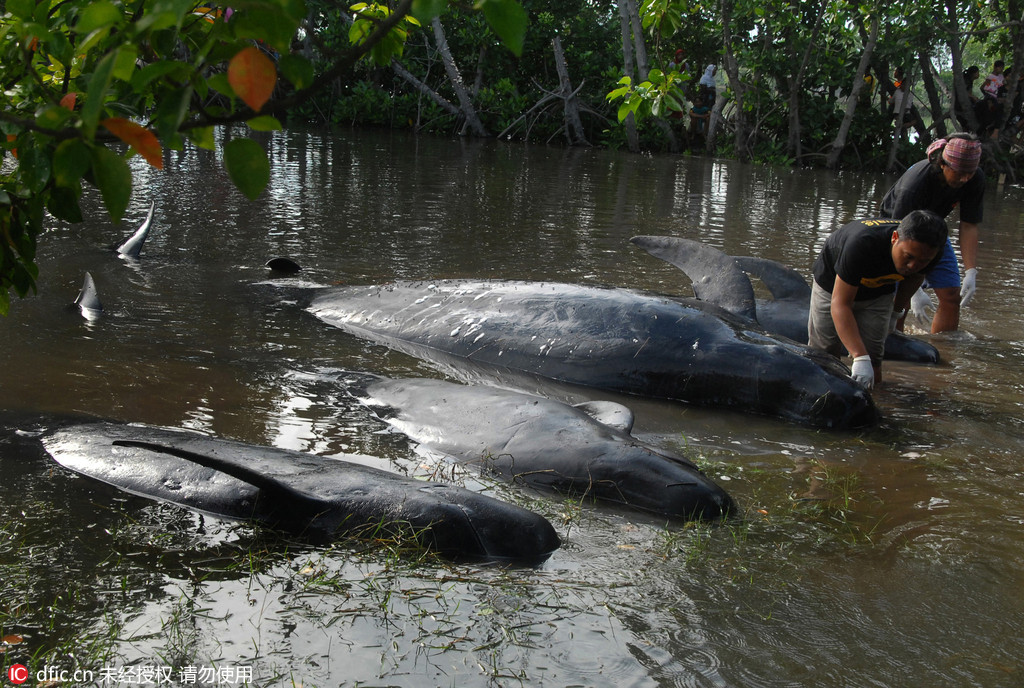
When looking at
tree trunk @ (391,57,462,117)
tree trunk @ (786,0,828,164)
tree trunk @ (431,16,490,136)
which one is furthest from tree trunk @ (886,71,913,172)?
tree trunk @ (391,57,462,117)

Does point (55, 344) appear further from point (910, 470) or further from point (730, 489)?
point (910, 470)

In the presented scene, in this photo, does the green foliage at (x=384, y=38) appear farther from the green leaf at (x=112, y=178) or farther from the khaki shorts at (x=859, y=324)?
the khaki shorts at (x=859, y=324)

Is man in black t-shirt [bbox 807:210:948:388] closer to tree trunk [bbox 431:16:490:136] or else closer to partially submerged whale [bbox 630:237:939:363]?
partially submerged whale [bbox 630:237:939:363]

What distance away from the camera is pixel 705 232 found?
37.6 ft

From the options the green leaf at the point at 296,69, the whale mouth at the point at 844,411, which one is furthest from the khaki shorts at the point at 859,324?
the green leaf at the point at 296,69

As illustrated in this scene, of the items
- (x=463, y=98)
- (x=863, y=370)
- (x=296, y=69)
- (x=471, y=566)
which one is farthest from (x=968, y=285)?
(x=463, y=98)

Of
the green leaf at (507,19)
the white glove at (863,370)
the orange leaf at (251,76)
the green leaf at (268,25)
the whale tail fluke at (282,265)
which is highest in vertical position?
the green leaf at (507,19)

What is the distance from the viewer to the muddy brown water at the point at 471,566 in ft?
9.07

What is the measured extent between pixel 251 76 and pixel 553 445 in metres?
2.93

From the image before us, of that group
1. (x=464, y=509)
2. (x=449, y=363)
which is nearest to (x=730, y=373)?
(x=449, y=363)

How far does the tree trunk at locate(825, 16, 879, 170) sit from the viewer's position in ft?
66.0

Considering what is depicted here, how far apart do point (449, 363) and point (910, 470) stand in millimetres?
2992

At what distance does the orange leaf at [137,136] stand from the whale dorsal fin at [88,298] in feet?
17.7

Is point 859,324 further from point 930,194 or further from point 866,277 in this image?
point 930,194
